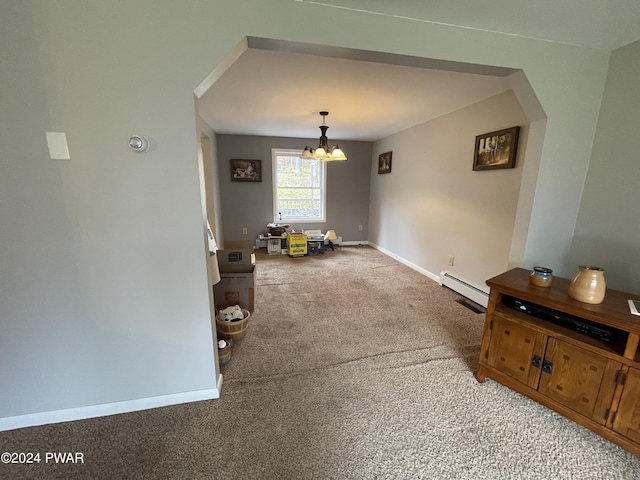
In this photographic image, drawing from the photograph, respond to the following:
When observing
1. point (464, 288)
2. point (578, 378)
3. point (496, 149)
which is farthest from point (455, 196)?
point (578, 378)

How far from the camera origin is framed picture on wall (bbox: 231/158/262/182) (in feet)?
16.1

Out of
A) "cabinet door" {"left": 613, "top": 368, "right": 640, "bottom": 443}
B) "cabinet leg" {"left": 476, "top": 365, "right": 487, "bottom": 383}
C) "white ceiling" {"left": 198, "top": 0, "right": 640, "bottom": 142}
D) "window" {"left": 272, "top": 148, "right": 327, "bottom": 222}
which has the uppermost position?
"white ceiling" {"left": 198, "top": 0, "right": 640, "bottom": 142}

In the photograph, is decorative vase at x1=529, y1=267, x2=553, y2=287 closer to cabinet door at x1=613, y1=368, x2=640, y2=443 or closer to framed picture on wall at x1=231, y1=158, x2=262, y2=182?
cabinet door at x1=613, y1=368, x2=640, y2=443

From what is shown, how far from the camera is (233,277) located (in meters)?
2.44

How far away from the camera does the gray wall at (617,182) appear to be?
5.30 feet

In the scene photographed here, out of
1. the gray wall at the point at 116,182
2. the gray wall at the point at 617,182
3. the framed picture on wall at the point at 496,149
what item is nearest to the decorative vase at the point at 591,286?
the gray wall at the point at 617,182

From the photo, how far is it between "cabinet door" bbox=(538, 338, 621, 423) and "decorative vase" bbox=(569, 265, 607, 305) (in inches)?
10.4

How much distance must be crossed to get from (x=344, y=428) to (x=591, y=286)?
1506mm

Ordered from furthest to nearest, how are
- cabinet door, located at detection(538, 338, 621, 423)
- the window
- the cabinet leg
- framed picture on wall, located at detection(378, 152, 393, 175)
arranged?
the window → framed picture on wall, located at detection(378, 152, 393, 175) → the cabinet leg → cabinet door, located at detection(538, 338, 621, 423)

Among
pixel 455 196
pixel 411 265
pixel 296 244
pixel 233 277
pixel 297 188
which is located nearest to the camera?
pixel 233 277

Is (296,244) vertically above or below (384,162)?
below

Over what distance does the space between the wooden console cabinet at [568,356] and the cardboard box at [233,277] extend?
1960mm

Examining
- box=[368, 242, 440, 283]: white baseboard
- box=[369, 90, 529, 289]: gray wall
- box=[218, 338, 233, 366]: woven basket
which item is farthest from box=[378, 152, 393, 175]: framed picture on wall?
box=[218, 338, 233, 366]: woven basket

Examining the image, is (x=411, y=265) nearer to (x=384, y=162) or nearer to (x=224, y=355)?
(x=384, y=162)
